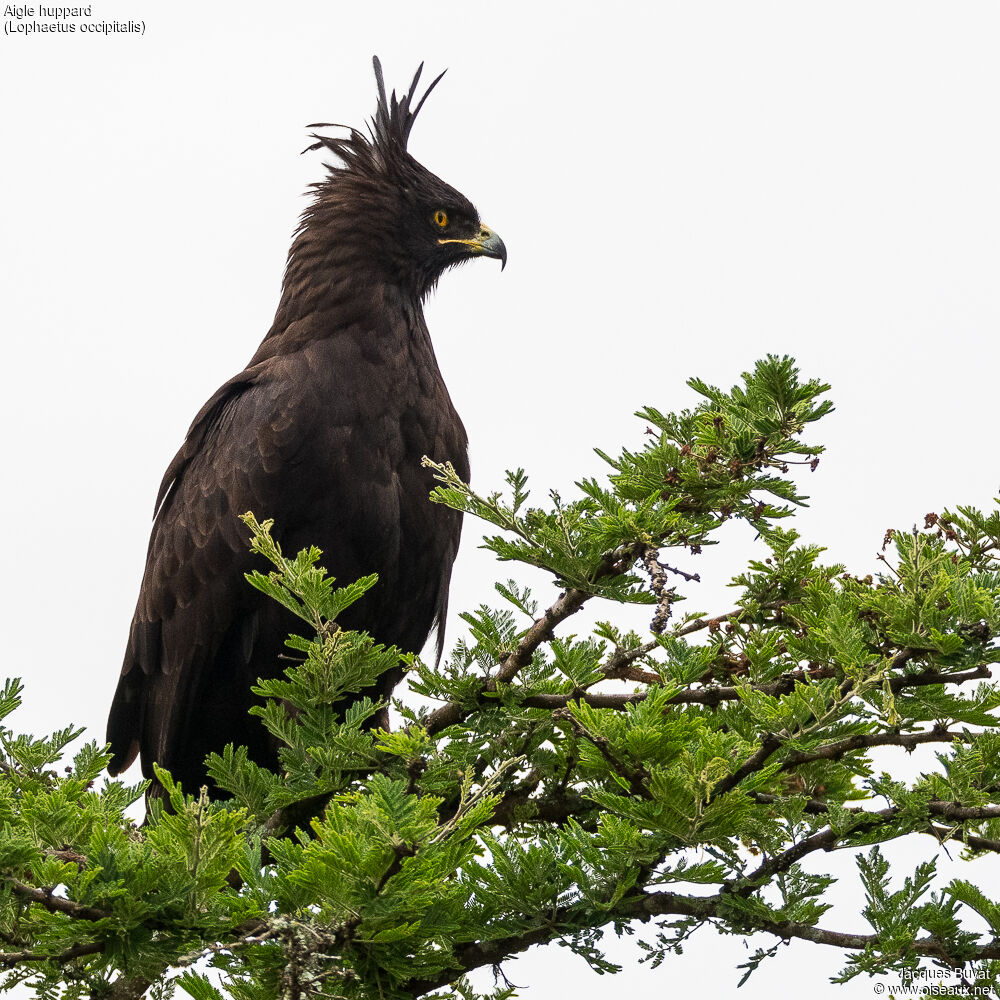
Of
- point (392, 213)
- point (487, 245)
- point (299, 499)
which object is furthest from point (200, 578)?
point (487, 245)

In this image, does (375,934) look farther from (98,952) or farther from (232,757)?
(232,757)

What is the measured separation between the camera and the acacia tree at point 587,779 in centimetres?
284

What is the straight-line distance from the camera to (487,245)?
7.46m

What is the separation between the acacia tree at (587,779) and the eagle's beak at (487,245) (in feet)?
11.8

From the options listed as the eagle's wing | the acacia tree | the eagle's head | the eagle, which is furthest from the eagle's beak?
the acacia tree

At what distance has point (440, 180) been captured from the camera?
7.42m

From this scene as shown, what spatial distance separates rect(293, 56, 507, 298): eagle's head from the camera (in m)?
7.06

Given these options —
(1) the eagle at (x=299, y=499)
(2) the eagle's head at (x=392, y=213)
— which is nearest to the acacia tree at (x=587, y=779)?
(1) the eagle at (x=299, y=499)

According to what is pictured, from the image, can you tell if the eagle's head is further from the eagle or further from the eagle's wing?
the eagle's wing

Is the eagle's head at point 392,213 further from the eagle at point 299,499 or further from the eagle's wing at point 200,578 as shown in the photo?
the eagle's wing at point 200,578

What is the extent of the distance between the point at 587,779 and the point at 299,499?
219 cm

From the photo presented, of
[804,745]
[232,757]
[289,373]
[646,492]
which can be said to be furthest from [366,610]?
[804,745]

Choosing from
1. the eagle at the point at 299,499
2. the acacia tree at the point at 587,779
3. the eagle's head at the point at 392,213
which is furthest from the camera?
the eagle's head at the point at 392,213

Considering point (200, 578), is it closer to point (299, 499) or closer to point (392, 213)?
point (299, 499)
